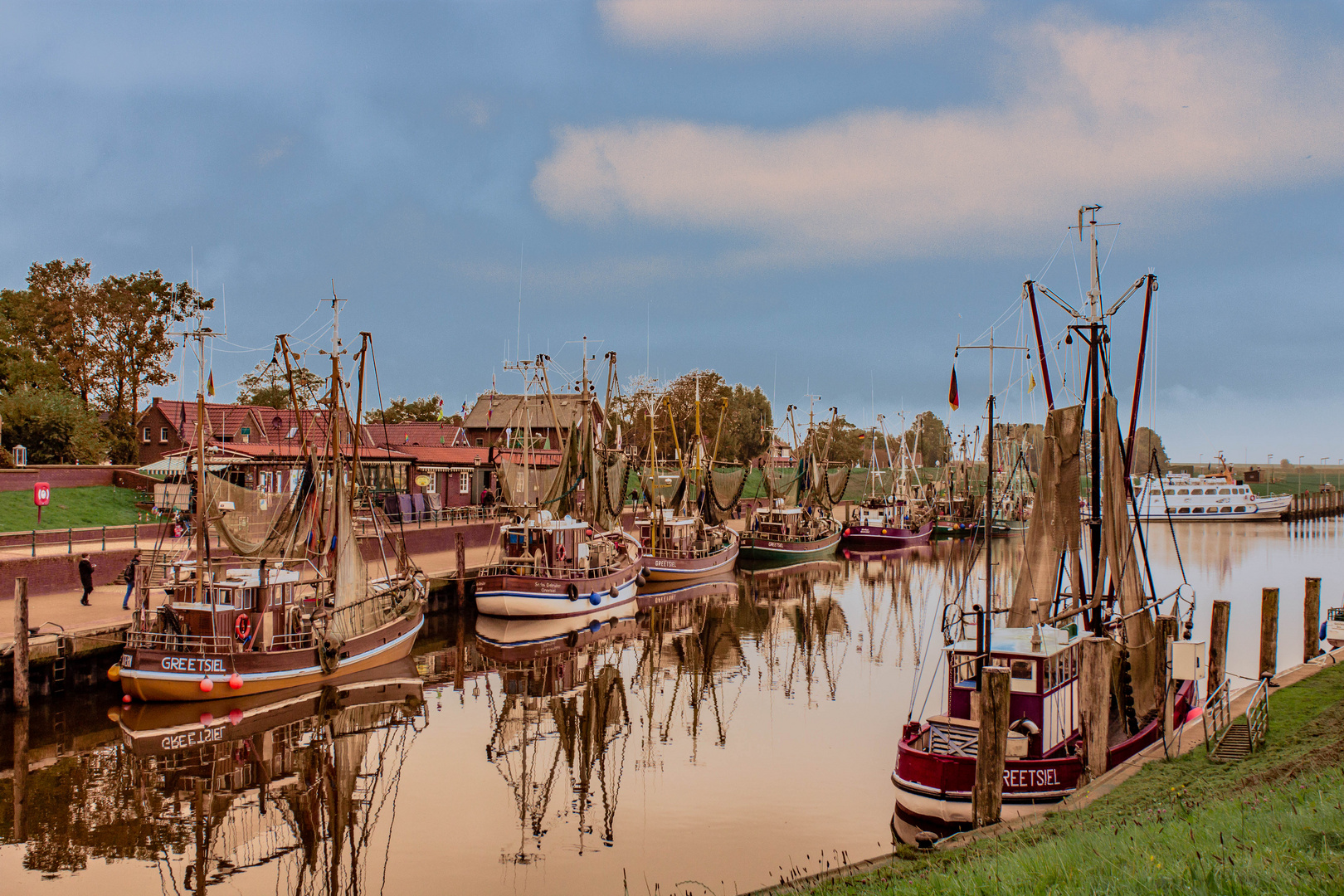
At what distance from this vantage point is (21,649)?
22.5 metres

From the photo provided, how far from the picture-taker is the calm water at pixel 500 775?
52.0 ft

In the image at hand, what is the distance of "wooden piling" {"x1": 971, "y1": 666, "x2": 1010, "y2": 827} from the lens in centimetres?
1473

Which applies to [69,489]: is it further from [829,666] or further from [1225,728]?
[1225,728]

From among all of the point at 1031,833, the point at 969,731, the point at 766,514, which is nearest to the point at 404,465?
the point at 766,514

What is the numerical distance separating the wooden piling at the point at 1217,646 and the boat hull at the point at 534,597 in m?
22.0

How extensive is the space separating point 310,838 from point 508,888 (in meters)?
4.18

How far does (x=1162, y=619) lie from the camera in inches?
811

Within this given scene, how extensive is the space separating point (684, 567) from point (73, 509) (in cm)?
3050

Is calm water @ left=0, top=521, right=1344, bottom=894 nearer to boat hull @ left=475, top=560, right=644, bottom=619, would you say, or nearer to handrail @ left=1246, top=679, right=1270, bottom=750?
boat hull @ left=475, top=560, right=644, bottom=619

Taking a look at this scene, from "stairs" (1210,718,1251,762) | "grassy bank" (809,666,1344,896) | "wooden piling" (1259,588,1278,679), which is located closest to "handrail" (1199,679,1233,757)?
"stairs" (1210,718,1251,762)

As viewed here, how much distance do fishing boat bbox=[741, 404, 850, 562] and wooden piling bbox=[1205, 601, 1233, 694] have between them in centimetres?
3776

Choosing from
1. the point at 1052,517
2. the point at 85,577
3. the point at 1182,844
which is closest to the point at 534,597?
the point at 85,577

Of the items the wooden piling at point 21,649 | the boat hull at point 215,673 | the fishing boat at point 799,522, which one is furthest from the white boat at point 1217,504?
the wooden piling at point 21,649

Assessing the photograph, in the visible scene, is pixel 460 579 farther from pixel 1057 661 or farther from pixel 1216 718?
pixel 1216 718
